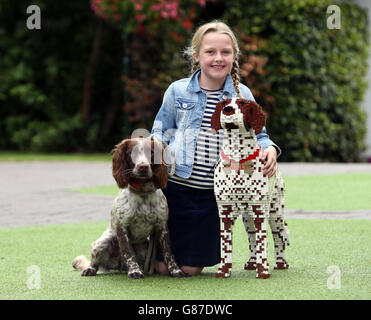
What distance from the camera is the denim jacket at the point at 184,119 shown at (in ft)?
15.6

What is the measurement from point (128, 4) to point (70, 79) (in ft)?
16.4

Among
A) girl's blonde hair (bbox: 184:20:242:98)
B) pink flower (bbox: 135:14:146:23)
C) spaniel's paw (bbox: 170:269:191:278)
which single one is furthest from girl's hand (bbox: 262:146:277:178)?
pink flower (bbox: 135:14:146:23)

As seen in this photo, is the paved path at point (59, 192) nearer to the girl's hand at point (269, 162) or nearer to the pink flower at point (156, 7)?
the pink flower at point (156, 7)

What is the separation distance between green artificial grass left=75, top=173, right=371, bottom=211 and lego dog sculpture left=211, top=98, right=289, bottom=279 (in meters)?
4.03

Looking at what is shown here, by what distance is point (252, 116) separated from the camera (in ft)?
13.9

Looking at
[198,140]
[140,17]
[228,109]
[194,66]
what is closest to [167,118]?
[198,140]

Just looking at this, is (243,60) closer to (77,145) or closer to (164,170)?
(77,145)

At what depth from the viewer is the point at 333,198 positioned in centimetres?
928

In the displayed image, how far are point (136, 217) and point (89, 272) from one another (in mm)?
553

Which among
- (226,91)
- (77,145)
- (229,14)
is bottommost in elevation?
(77,145)

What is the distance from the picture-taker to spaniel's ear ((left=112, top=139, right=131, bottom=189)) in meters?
4.45

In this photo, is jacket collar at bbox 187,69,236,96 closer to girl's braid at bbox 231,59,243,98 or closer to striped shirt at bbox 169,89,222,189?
girl's braid at bbox 231,59,243,98

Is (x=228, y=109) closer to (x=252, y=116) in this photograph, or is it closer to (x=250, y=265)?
(x=252, y=116)
